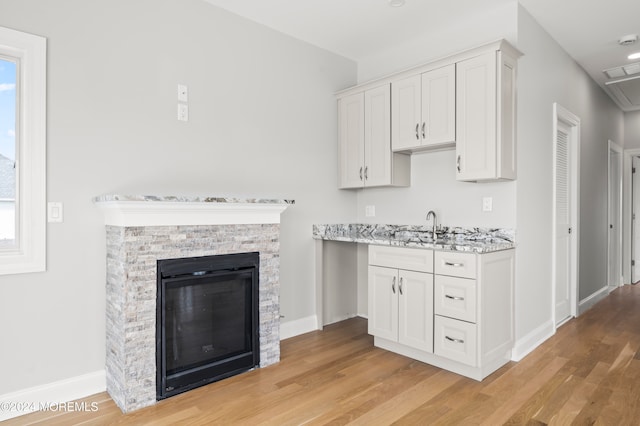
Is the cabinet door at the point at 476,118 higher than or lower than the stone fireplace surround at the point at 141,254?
higher

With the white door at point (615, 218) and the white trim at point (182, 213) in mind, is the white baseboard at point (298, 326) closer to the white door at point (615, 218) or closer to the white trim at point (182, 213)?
the white trim at point (182, 213)

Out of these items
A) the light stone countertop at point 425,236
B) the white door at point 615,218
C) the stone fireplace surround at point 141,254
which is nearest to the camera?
the stone fireplace surround at point 141,254

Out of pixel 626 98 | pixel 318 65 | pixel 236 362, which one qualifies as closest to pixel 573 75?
pixel 626 98

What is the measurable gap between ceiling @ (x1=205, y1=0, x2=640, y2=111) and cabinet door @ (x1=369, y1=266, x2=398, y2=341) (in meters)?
2.09

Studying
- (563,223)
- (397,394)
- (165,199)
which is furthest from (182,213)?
(563,223)

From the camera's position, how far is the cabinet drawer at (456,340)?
8.95 ft

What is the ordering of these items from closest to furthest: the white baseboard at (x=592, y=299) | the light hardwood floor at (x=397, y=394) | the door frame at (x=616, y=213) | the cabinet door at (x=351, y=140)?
the light hardwood floor at (x=397, y=394) < the cabinet door at (x=351, y=140) < the white baseboard at (x=592, y=299) < the door frame at (x=616, y=213)

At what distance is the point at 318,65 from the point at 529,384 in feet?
10.6

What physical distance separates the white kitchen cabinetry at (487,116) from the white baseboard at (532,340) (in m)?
1.32

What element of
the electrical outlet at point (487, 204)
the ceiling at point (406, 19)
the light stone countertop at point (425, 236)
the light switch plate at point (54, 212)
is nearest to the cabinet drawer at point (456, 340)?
the light stone countertop at point (425, 236)

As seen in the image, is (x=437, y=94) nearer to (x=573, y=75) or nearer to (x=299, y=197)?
(x=299, y=197)

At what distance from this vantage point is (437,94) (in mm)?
3264

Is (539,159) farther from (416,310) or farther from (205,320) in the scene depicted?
(205,320)

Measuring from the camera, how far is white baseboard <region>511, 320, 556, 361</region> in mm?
3131
